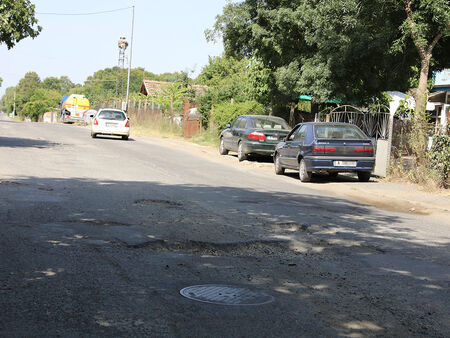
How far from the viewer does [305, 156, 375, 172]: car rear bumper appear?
15.2 meters

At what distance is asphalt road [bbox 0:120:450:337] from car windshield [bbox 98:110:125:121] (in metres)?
19.3

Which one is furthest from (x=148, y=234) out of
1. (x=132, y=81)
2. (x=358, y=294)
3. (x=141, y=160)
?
(x=132, y=81)

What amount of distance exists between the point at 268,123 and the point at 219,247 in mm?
15537

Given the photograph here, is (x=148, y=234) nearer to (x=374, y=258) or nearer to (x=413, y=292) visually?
(x=374, y=258)

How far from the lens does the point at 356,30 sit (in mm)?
19281

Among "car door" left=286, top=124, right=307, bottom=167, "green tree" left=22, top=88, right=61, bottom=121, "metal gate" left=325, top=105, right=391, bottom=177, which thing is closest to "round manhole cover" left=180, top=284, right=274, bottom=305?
"car door" left=286, top=124, right=307, bottom=167

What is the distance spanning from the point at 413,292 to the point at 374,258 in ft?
4.46

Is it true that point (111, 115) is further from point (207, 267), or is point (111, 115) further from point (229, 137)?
point (207, 267)

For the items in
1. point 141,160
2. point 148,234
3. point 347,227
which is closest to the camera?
point 148,234

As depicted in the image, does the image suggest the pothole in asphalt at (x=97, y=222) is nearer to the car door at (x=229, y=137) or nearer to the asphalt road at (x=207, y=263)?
the asphalt road at (x=207, y=263)

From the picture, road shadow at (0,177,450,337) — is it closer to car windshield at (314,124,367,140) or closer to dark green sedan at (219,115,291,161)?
car windshield at (314,124,367,140)

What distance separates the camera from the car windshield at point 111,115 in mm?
30620

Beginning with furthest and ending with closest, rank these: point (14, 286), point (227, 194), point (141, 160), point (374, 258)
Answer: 1. point (141, 160)
2. point (227, 194)
3. point (374, 258)
4. point (14, 286)

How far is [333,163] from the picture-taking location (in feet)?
50.0
